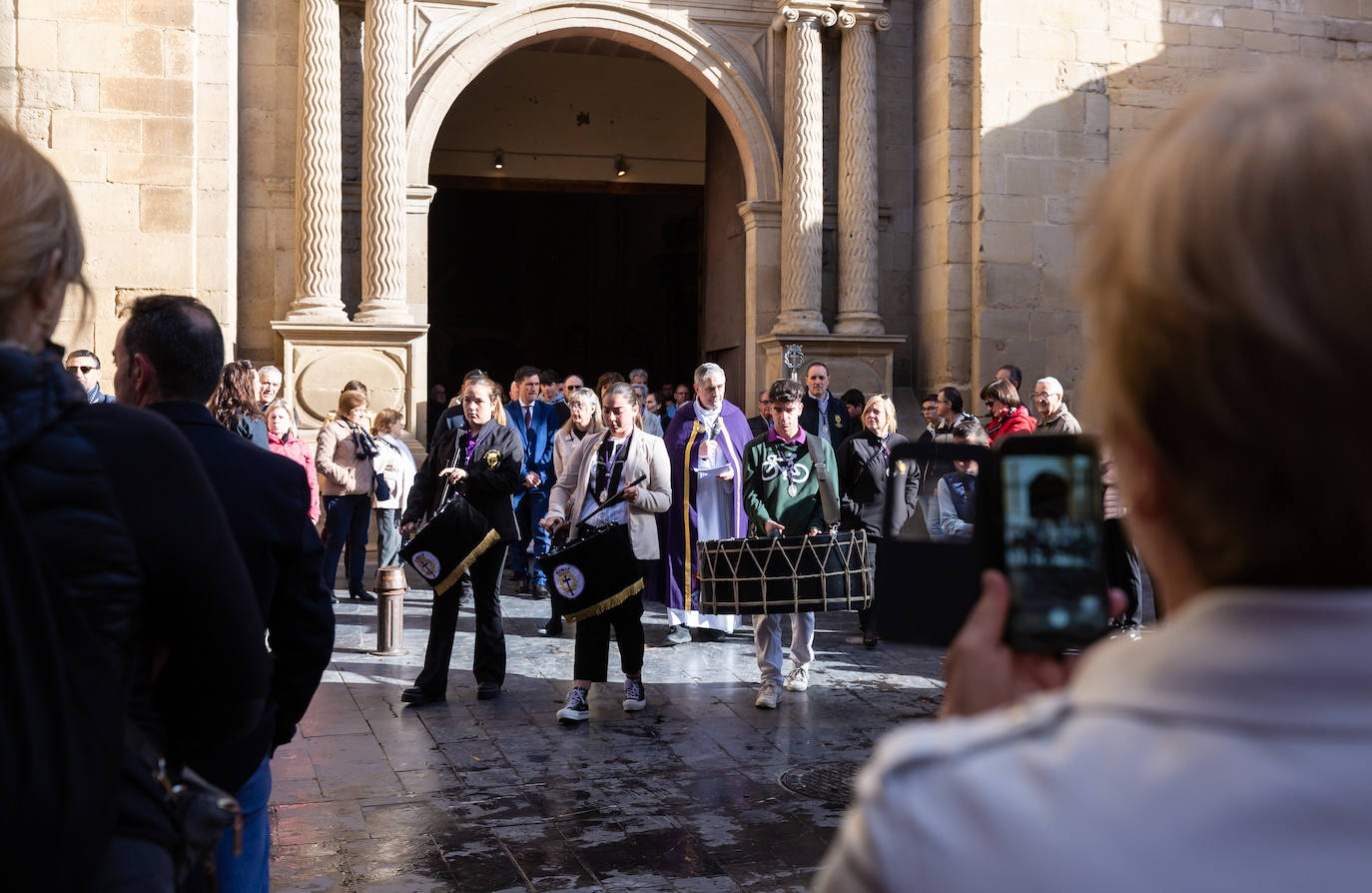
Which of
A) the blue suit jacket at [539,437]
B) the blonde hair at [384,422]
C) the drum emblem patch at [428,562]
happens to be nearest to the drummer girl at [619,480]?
the drum emblem patch at [428,562]

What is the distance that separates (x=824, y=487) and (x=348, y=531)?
4.87 meters

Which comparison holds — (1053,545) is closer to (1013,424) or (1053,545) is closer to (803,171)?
(1013,424)

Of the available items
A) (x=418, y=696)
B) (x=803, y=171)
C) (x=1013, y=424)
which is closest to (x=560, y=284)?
(x=803, y=171)

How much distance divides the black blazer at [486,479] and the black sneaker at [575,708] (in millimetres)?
1070

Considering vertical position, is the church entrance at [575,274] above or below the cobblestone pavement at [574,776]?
above

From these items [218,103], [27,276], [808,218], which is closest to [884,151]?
[808,218]

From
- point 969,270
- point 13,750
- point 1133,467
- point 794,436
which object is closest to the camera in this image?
point 1133,467

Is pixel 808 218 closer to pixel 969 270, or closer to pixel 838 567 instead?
pixel 969 270

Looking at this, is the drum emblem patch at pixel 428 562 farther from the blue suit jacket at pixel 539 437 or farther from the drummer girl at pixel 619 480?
the blue suit jacket at pixel 539 437

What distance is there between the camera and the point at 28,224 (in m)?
1.61

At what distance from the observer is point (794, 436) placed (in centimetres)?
761

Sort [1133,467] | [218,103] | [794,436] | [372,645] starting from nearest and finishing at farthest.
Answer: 1. [1133,467]
2. [794,436]
3. [372,645]
4. [218,103]

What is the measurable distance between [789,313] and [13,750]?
514 inches

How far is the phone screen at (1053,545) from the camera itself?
1.07 meters
